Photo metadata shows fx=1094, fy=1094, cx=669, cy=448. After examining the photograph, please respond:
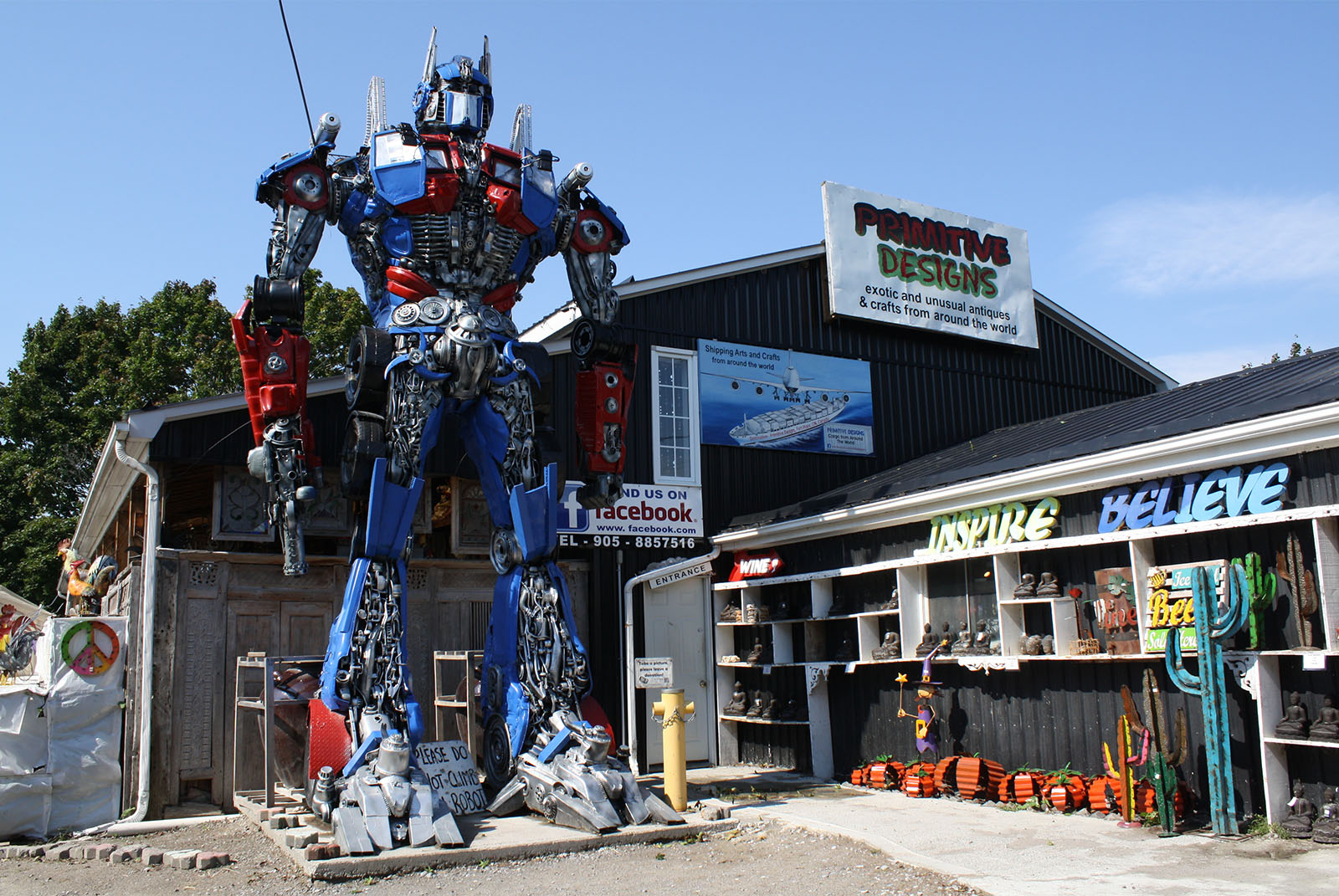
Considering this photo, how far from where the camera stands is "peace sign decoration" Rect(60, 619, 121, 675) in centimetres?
916

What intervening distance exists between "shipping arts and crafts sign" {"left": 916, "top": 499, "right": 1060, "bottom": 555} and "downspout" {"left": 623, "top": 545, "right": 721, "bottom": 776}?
9.55ft

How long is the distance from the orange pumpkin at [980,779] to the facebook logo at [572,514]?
475cm

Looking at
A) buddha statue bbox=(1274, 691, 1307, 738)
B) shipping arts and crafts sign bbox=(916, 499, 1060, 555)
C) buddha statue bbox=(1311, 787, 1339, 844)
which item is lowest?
buddha statue bbox=(1311, 787, 1339, 844)

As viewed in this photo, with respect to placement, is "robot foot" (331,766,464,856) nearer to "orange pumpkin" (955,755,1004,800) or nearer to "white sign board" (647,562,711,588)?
"orange pumpkin" (955,755,1004,800)

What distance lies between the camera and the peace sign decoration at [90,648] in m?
9.16

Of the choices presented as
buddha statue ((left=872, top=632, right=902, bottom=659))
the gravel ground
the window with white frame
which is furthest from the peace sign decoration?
buddha statue ((left=872, top=632, right=902, bottom=659))

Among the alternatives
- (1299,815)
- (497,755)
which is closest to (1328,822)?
(1299,815)

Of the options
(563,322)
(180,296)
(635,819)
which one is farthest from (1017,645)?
(180,296)

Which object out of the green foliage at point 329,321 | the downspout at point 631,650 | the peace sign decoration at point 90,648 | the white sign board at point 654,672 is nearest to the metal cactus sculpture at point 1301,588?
the white sign board at point 654,672

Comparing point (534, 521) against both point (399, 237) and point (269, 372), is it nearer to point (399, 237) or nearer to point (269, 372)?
point (269, 372)

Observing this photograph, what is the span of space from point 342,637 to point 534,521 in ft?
5.62

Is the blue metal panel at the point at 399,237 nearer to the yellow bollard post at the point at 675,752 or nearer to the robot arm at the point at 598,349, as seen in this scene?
the robot arm at the point at 598,349

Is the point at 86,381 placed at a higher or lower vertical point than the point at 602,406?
higher

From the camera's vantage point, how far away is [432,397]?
8570 millimetres
